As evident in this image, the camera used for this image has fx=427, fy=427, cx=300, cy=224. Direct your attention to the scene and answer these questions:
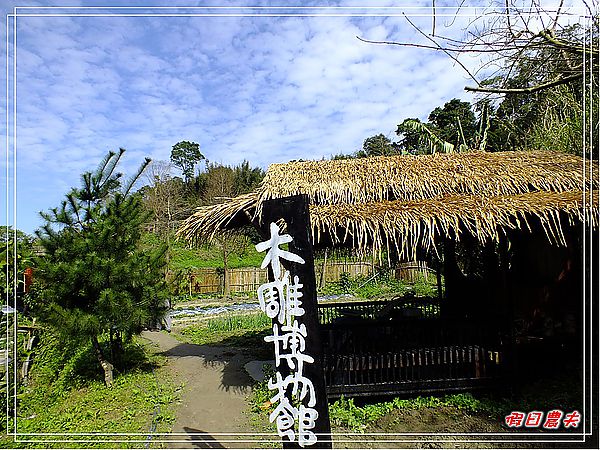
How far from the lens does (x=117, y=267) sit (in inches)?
218

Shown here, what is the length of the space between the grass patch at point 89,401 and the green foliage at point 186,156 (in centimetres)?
2668

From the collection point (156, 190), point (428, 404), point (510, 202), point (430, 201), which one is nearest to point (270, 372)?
point (428, 404)

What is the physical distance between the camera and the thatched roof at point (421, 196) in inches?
184

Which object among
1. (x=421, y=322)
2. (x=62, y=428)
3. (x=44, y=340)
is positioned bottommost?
(x=62, y=428)

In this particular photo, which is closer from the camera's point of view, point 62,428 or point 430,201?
point 62,428

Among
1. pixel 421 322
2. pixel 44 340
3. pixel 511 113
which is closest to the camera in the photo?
pixel 421 322

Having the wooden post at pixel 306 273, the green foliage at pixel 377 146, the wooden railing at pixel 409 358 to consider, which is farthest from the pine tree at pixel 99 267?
the green foliage at pixel 377 146

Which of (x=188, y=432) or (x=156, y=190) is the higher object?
(x=156, y=190)

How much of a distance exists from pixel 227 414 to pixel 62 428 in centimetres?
184

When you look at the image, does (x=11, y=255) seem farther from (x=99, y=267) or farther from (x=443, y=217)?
(x=443, y=217)

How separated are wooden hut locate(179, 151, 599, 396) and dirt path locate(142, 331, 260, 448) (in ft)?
4.19

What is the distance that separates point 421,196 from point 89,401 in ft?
16.6

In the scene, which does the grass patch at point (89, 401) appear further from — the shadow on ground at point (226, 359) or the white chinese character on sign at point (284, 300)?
the white chinese character on sign at point (284, 300)

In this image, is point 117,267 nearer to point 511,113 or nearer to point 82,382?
point 82,382
